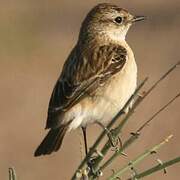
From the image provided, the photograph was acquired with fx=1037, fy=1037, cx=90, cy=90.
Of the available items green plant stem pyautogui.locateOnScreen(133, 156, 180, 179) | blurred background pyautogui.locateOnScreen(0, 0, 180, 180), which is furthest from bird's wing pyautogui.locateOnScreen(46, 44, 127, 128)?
blurred background pyautogui.locateOnScreen(0, 0, 180, 180)

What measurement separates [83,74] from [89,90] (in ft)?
0.59

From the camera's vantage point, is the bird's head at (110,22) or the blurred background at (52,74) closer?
the bird's head at (110,22)

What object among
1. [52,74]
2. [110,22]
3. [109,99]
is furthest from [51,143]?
[52,74]

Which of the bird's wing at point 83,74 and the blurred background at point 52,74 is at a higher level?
the bird's wing at point 83,74

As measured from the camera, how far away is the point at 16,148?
15133 millimetres

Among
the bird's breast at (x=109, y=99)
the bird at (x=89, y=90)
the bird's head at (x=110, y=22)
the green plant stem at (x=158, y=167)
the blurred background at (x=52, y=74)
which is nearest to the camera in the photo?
the green plant stem at (x=158, y=167)

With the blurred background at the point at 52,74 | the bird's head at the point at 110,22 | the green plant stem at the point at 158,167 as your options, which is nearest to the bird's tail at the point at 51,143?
the bird's head at the point at 110,22

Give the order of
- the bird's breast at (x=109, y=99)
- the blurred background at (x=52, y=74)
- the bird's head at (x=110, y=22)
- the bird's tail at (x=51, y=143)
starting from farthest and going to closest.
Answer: the blurred background at (x=52, y=74) → the bird's head at (x=110, y=22) → the bird's breast at (x=109, y=99) → the bird's tail at (x=51, y=143)

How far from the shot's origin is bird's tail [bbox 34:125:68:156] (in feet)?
25.3

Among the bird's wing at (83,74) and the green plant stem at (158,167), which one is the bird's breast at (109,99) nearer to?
the bird's wing at (83,74)

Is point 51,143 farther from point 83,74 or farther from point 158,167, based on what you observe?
point 158,167

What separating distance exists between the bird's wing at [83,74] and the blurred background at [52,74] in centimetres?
456

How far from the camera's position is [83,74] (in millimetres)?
8180

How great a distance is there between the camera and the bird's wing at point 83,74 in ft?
26.0
